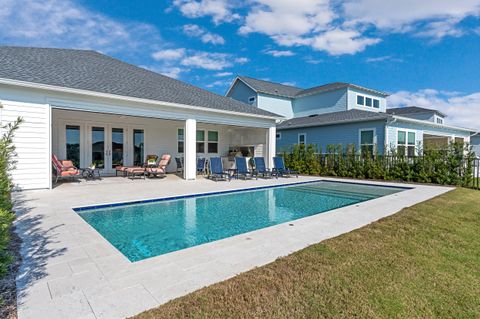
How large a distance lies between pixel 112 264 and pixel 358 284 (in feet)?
9.32

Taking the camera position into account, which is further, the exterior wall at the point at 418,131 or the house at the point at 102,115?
the exterior wall at the point at 418,131

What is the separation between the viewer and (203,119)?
40.4 ft

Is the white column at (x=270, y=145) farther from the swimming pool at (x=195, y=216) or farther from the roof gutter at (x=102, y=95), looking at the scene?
the swimming pool at (x=195, y=216)

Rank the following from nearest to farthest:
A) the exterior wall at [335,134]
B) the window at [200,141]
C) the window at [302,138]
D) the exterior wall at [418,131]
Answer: the exterior wall at [418,131]
the exterior wall at [335,134]
the window at [200,141]
the window at [302,138]

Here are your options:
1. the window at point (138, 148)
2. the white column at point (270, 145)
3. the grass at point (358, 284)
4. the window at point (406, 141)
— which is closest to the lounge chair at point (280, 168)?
the white column at point (270, 145)

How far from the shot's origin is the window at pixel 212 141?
17.4 m

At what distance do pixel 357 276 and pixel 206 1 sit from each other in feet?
43.1

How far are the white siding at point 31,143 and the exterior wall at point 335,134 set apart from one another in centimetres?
1306

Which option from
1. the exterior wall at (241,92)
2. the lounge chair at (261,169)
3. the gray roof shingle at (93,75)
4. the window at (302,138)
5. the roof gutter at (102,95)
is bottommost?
the lounge chair at (261,169)

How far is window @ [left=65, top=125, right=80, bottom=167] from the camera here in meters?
12.3

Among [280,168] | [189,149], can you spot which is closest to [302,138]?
[280,168]

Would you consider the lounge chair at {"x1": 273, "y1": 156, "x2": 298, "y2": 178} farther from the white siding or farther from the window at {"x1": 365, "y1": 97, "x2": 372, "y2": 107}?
the window at {"x1": 365, "y1": 97, "x2": 372, "y2": 107}

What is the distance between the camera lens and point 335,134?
16797 mm

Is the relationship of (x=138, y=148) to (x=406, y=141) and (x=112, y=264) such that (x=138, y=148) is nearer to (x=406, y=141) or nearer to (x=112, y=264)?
(x=112, y=264)
